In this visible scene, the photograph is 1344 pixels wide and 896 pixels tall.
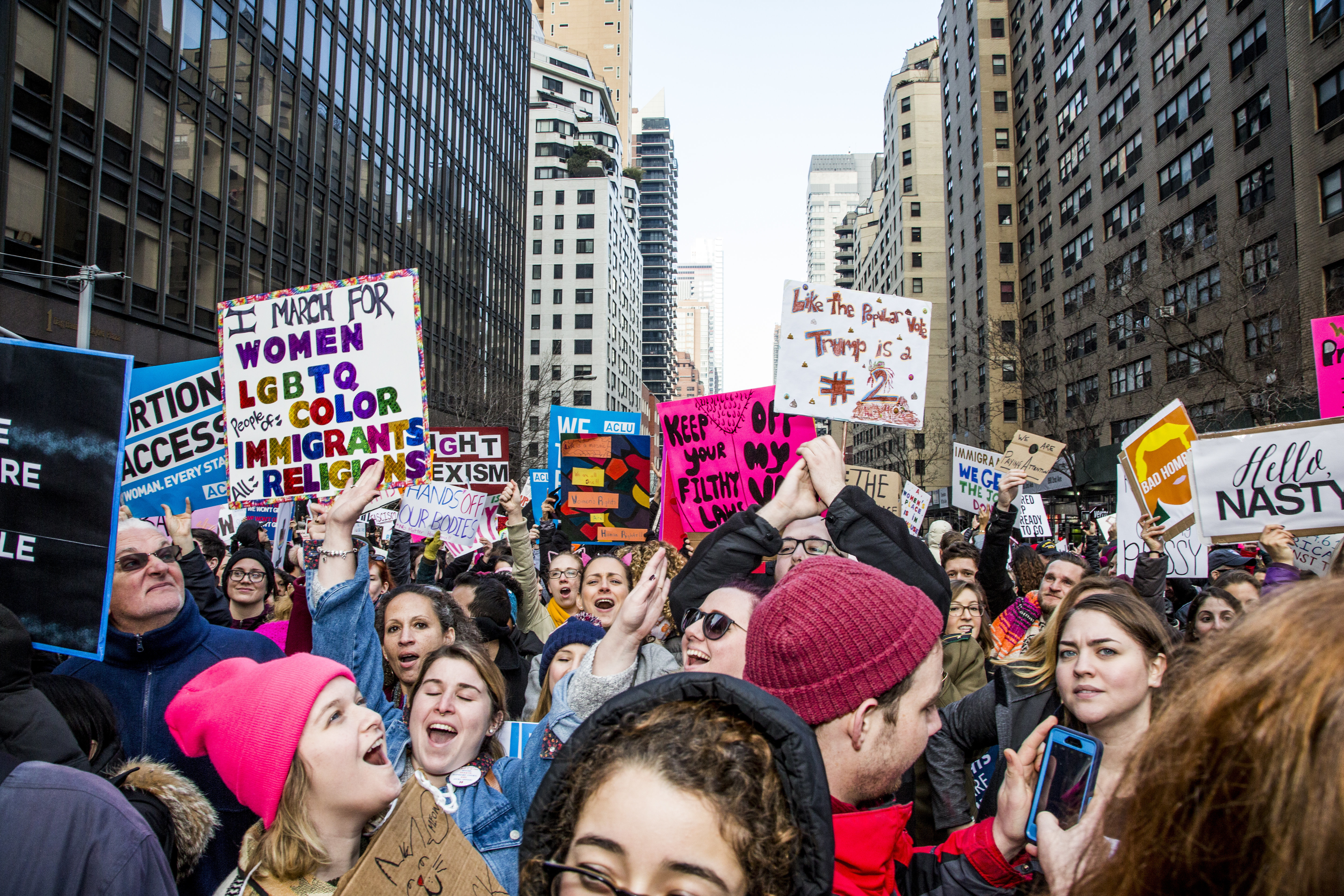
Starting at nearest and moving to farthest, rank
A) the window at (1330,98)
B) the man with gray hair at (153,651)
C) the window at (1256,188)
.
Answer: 1. the man with gray hair at (153,651)
2. the window at (1330,98)
3. the window at (1256,188)

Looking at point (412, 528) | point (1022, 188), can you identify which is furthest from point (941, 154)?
point (412, 528)

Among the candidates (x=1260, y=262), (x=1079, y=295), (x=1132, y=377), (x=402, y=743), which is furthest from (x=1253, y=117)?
(x=402, y=743)

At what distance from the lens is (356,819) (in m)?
2.35

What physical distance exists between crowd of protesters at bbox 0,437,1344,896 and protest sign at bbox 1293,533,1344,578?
5.10 m

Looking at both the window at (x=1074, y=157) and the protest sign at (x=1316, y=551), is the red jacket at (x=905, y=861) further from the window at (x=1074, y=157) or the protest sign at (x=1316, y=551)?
the window at (x=1074, y=157)

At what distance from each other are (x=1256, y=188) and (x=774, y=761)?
4192 centimetres

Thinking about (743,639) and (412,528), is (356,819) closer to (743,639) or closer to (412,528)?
(743,639)

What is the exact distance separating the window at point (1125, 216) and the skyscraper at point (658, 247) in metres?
107

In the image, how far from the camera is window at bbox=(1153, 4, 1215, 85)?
38062 millimetres

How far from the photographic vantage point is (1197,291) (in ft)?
127

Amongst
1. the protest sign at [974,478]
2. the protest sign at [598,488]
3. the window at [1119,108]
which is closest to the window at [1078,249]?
the window at [1119,108]

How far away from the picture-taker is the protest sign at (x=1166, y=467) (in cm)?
663

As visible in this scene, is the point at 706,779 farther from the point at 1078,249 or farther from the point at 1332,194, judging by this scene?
the point at 1078,249

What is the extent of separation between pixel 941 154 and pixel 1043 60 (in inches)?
1153
